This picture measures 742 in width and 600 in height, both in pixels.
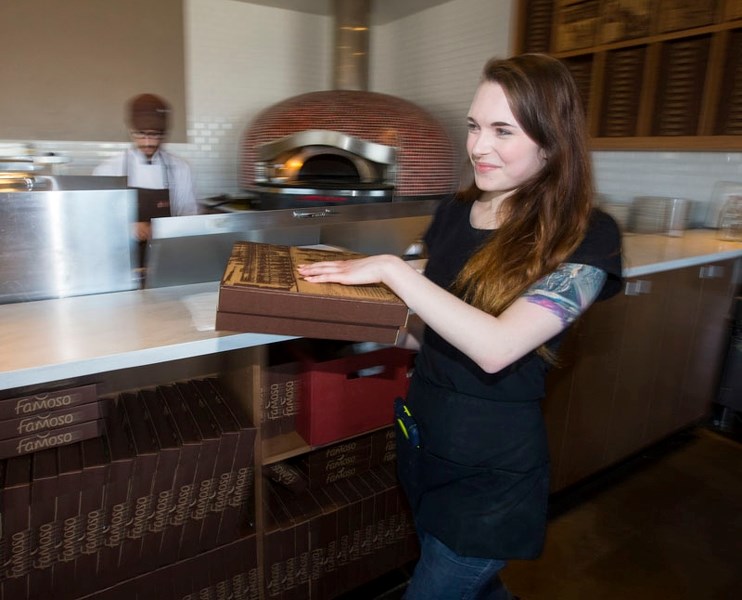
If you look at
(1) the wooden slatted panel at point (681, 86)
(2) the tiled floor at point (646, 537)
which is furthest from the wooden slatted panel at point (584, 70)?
(2) the tiled floor at point (646, 537)

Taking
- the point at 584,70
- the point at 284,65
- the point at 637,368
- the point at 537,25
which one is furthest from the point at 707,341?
the point at 284,65

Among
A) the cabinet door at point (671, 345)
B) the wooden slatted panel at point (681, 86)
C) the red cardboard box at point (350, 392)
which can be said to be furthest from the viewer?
the wooden slatted panel at point (681, 86)

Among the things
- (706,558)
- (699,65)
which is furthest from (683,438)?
(699,65)

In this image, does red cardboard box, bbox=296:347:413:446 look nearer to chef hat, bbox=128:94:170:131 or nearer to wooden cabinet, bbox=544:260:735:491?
wooden cabinet, bbox=544:260:735:491

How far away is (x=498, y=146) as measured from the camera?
0.91 metres

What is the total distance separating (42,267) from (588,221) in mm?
1141

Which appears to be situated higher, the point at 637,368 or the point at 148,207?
the point at 148,207

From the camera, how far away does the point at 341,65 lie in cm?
319

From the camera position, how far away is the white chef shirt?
2.68m

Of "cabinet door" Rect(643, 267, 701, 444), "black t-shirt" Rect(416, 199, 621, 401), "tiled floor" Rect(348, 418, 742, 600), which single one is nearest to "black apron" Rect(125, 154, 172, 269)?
"black t-shirt" Rect(416, 199, 621, 401)

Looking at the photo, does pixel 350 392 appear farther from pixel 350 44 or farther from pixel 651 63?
pixel 350 44

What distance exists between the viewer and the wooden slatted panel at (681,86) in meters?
2.40

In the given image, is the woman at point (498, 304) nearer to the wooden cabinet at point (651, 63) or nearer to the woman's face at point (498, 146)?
the woman's face at point (498, 146)

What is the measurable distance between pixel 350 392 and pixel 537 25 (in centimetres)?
237
